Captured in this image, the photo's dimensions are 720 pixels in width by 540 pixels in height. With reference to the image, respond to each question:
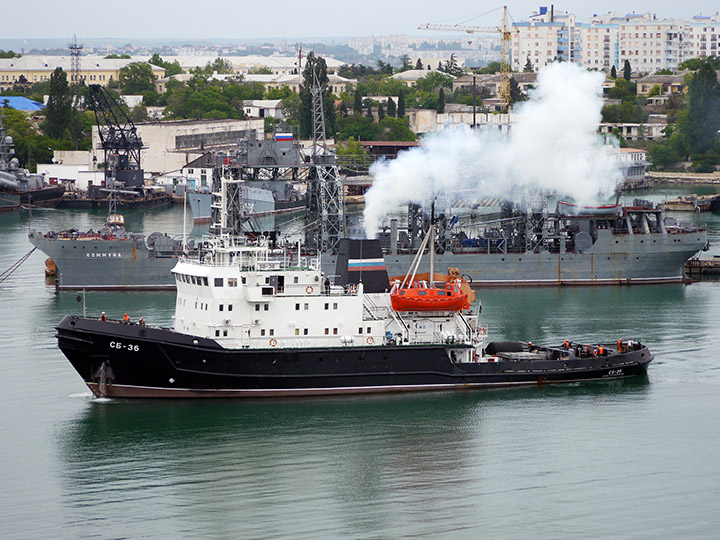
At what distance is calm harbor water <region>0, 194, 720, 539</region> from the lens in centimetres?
2808

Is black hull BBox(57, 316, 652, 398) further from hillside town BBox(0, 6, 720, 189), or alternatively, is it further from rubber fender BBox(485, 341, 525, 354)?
hillside town BBox(0, 6, 720, 189)

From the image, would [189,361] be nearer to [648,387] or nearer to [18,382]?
[18,382]

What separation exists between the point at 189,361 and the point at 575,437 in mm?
11257

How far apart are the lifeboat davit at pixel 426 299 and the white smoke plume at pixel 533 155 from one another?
11.3 metres

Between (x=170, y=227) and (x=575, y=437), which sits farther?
(x=170, y=227)

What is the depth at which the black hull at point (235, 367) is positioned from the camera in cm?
3578

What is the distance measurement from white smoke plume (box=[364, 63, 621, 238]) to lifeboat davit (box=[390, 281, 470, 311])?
11342mm

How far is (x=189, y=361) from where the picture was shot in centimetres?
3606

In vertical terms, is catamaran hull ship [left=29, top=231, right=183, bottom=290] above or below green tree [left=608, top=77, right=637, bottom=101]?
below

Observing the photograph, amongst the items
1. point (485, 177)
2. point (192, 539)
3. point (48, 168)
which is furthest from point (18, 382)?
point (48, 168)

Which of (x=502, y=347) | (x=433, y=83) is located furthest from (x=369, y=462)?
(x=433, y=83)

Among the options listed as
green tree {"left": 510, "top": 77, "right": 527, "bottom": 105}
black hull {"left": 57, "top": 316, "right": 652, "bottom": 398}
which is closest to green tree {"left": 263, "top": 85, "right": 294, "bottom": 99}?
green tree {"left": 510, "top": 77, "right": 527, "bottom": 105}

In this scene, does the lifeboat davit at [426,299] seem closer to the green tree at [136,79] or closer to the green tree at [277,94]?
the green tree at [277,94]

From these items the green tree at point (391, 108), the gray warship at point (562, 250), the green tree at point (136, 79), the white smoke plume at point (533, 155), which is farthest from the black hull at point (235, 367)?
the green tree at point (136, 79)
